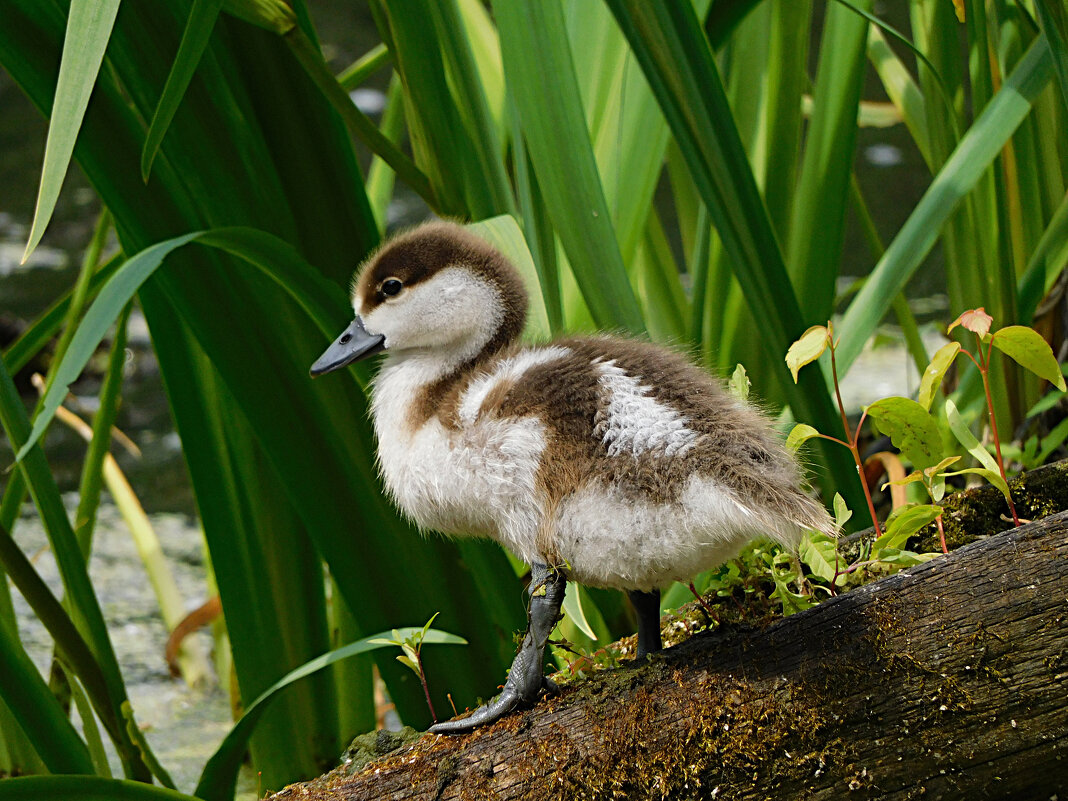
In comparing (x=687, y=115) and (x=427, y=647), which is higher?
(x=687, y=115)

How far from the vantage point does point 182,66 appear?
3.15ft

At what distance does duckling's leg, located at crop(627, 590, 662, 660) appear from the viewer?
116 cm

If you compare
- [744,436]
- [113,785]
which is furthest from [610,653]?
[113,785]

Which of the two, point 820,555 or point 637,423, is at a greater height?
point 637,423

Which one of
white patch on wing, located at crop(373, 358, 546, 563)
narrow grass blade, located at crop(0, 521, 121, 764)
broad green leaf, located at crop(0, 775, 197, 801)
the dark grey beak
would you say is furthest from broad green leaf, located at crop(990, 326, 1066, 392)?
narrow grass blade, located at crop(0, 521, 121, 764)

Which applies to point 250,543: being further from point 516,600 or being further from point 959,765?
point 959,765

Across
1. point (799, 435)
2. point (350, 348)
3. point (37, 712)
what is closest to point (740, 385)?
point (799, 435)

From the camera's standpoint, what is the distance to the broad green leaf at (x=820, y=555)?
1.11 m

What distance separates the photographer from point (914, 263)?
142cm

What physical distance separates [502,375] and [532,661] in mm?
320

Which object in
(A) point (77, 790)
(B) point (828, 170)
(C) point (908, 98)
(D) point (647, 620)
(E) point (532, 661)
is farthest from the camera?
(C) point (908, 98)

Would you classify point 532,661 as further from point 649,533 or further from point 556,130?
point 556,130

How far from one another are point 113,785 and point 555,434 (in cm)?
55

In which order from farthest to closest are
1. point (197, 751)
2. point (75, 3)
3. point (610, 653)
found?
point (197, 751) < point (610, 653) < point (75, 3)
